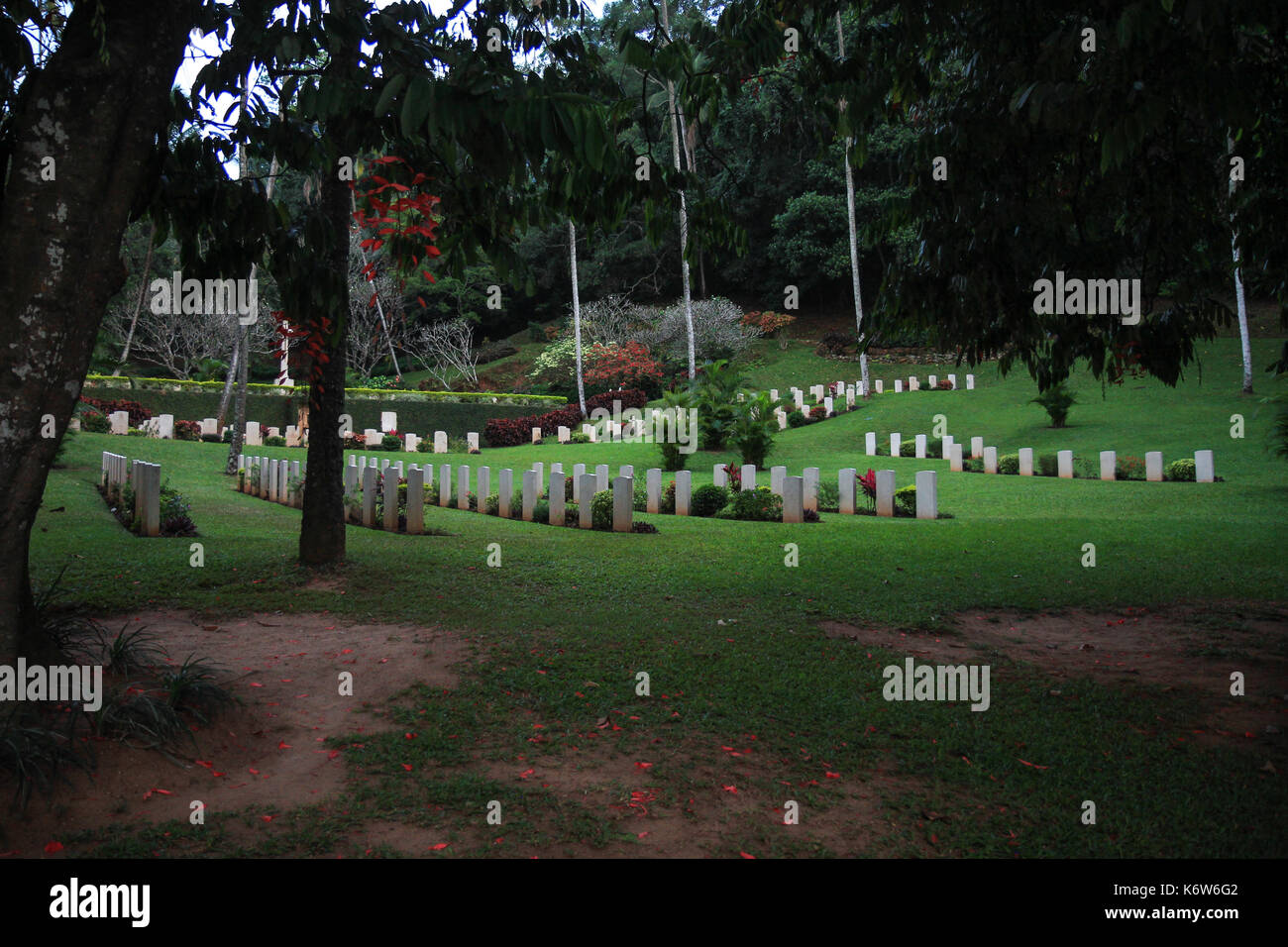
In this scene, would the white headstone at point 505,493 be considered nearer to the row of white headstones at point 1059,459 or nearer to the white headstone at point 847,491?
the white headstone at point 847,491

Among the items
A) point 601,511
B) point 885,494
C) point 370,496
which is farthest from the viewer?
point 885,494

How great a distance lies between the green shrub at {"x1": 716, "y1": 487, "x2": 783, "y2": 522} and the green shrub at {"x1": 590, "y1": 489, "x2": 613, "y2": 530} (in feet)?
7.22

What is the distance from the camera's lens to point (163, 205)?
4.87 metres

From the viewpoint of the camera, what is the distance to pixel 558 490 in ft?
43.9

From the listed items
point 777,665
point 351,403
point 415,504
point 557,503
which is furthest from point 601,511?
point 351,403

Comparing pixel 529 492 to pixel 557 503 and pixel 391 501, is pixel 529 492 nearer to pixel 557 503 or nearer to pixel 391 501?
pixel 557 503

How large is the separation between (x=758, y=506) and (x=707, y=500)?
1.29 metres

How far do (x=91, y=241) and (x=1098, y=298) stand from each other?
6.55 meters

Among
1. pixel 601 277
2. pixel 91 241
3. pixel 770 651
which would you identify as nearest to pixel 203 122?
pixel 91 241

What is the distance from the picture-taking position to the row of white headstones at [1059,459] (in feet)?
52.1

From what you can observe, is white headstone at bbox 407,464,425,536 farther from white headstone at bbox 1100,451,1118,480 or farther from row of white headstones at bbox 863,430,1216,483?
white headstone at bbox 1100,451,1118,480

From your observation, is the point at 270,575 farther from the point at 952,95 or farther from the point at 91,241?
the point at 952,95

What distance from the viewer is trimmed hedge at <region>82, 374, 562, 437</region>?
87.9 feet

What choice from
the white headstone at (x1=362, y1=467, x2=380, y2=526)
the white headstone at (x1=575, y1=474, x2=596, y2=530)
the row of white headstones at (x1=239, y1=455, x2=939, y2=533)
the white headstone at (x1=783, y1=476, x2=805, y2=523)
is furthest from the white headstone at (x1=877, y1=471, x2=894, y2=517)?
the white headstone at (x1=362, y1=467, x2=380, y2=526)
